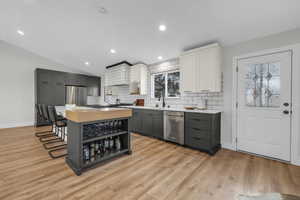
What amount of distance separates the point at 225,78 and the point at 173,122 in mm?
1590

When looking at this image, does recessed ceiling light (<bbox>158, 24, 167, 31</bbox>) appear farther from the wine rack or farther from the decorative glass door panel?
the wine rack

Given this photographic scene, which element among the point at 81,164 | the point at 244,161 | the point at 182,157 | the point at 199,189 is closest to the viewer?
the point at 199,189

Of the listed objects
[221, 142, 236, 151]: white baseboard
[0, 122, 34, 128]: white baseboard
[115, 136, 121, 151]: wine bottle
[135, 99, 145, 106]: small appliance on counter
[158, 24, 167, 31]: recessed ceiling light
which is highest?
[158, 24, 167, 31]: recessed ceiling light

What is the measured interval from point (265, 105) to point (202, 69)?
141 centimetres

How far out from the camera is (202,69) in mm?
3006

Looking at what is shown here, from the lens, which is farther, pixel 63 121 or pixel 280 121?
pixel 63 121

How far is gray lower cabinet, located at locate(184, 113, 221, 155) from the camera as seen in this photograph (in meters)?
2.68

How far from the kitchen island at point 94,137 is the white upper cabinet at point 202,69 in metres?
1.70

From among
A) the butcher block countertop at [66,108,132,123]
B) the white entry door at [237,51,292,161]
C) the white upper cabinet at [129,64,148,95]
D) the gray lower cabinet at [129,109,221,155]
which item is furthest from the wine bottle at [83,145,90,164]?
the white entry door at [237,51,292,161]

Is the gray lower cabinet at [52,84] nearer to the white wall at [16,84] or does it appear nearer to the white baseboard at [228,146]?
the white wall at [16,84]

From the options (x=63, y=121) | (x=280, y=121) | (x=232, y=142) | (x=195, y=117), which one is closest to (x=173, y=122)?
(x=195, y=117)

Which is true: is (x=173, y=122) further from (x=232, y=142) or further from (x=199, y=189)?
(x=199, y=189)

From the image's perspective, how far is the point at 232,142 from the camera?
291 cm

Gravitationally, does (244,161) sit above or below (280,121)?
below
